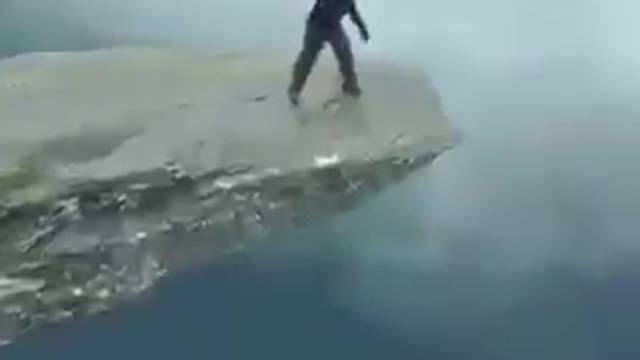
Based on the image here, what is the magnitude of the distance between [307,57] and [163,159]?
4.29 ft

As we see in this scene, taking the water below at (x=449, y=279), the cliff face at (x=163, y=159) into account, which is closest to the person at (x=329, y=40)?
the cliff face at (x=163, y=159)

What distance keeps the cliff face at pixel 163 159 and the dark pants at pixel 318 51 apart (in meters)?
0.16

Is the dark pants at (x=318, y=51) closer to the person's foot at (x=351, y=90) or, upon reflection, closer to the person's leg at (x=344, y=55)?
the person's leg at (x=344, y=55)

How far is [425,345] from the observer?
691cm

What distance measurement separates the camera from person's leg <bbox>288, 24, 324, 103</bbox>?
374 inches

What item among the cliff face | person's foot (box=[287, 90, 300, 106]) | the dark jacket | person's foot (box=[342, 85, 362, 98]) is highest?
the dark jacket

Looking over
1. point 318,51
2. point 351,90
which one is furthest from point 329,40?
point 351,90

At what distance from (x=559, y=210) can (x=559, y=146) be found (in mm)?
1152

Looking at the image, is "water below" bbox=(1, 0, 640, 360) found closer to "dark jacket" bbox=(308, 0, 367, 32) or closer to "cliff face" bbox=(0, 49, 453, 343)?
"cliff face" bbox=(0, 49, 453, 343)

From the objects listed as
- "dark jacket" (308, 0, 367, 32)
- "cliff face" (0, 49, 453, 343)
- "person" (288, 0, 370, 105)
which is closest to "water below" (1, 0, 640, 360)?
"cliff face" (0, 49, 453, 343)

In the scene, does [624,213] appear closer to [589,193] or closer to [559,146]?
[589,193]

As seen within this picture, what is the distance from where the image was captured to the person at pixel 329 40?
30.5 feet

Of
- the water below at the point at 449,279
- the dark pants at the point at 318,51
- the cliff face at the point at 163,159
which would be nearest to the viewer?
the water below at the point at 449,279

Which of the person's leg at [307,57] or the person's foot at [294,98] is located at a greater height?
the person's leg at [307,57]
